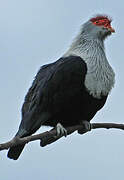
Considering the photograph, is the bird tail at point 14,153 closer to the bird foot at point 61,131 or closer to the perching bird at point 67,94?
the perching bird at point 67,94

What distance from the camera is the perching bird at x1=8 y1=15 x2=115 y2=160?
20.0ft

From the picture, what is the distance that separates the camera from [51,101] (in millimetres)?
6133

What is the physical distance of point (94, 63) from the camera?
250 inches

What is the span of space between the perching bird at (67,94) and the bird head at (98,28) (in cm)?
56

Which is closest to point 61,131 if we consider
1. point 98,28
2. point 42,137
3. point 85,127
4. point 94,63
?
point 85,127

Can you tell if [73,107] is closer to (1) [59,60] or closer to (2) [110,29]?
(1) [59,60]

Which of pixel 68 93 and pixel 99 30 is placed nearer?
pixel 68 93

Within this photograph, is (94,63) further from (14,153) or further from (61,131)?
(14,153)

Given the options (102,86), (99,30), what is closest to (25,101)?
(102,86)

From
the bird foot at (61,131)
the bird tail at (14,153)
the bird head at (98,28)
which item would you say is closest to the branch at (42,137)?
the bird foot at (61,131)

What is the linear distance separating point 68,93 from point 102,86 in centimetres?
41

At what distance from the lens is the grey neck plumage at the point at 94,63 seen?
614 centimetres

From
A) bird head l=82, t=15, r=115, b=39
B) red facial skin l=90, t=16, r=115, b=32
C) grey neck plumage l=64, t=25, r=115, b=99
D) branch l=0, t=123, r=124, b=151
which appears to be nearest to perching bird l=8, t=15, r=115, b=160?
grey neck plumage l=64, t=25, r=115, b=99

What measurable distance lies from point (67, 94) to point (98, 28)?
1285 millimetres
